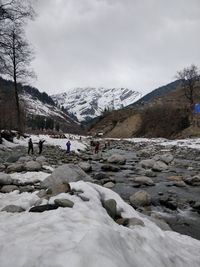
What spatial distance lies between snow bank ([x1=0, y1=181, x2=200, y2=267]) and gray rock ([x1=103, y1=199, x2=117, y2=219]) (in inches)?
13.2

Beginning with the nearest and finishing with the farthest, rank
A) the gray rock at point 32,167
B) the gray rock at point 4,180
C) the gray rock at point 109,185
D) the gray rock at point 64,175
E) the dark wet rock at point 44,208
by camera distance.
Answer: the dark wet rock at point 44,208, the gray rock at point 64,175, the gray rock at point 4,180, the gray rock at point 32,167, the gray rock at point 109,185

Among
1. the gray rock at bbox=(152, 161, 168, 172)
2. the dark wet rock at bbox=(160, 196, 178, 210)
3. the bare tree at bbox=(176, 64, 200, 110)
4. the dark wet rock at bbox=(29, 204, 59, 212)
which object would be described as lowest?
the dark wet rock at bbox=(160, 196, 178, 210)

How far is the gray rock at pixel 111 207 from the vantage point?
781cm

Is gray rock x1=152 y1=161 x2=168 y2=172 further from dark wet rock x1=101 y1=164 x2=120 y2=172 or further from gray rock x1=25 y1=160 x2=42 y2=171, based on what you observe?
gray rock x1=25 y1=160 x2=42 y2=171

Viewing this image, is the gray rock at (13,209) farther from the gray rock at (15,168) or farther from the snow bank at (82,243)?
the gray rock at (15,168)

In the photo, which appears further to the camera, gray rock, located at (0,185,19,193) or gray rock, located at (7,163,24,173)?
gray rock, located at (7,163,24,173)

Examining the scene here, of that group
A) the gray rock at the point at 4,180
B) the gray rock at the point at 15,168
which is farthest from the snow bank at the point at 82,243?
the gray rock at the point at 15,168

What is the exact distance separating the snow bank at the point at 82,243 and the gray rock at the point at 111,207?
335 mm

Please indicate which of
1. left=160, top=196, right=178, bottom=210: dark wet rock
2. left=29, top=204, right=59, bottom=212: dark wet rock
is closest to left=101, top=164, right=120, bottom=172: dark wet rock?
left=160, top=196, right=178, bottom=210: dark wet rock

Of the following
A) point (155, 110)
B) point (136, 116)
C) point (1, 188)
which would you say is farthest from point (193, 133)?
point (1, 188)

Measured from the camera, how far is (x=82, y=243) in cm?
469

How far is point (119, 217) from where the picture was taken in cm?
794

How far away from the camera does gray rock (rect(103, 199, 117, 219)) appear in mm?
7812

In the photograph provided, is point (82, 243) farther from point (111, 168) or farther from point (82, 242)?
point (111, 168)
